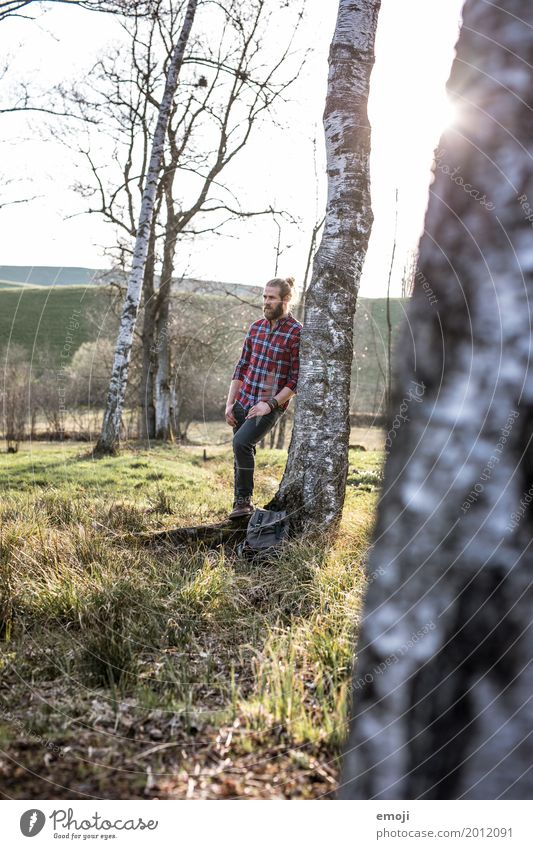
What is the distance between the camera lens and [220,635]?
3221 millimetres

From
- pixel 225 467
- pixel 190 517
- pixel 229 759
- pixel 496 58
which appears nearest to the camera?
pixel 496 58

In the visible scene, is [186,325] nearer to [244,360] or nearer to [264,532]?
[244,360]

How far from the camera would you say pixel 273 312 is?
17.8ft

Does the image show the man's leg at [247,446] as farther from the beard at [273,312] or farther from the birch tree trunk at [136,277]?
the birch tree trunk at [136,277]

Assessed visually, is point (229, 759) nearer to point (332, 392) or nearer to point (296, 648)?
point (296, 648)

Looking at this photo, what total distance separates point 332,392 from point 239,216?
12.2 m

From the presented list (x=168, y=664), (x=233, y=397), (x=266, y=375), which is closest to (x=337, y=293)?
(x=266, y=375)

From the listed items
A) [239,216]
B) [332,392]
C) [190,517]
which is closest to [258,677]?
[332,392]

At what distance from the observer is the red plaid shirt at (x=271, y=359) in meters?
5.43

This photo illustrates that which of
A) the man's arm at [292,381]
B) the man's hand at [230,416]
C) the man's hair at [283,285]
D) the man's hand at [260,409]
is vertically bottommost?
the man's hand at [230,416]

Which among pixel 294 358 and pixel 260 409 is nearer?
pixel 260 409

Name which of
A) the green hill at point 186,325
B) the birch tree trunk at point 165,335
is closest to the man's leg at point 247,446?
the green hill at point 186,325

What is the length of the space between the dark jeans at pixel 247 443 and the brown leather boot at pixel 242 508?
0.05 meters

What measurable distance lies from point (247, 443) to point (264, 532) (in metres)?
1.05
